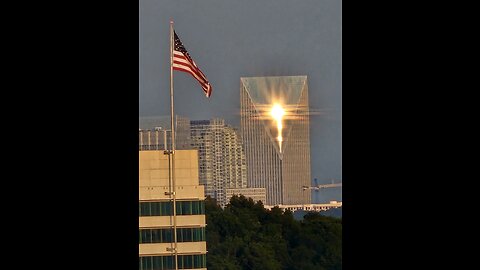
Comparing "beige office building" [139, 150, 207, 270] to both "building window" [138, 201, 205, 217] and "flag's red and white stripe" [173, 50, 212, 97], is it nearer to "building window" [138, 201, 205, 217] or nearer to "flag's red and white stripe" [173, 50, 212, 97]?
"building window" [138, 201, 205, 217]

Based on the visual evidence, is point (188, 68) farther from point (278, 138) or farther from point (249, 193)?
point (278, 138)

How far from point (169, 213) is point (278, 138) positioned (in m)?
2.67

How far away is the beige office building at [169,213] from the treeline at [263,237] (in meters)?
0.39

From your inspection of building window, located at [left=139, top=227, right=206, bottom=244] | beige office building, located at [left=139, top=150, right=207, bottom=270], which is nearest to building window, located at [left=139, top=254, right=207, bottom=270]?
beige office building, located at [left=139, top=150, right=207, bottom=270]

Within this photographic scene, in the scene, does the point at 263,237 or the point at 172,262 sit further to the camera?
the point at 172,262

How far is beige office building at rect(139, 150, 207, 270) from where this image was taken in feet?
56.0

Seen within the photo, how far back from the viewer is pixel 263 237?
17.2 metres

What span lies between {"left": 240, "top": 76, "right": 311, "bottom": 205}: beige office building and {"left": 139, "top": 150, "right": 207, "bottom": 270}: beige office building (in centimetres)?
119

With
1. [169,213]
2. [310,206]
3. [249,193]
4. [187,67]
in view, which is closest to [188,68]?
[187,67]

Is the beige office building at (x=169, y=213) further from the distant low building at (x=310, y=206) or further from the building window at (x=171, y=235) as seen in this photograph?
the distant low building at (x=310, y=206)
